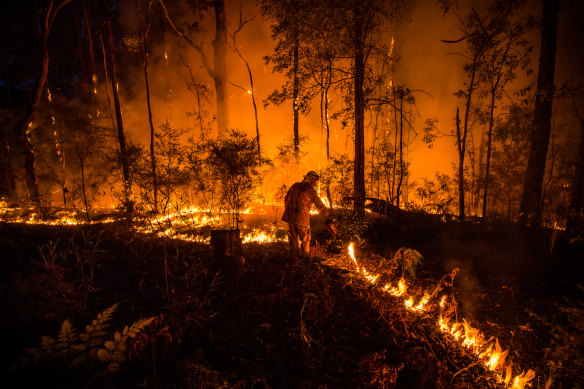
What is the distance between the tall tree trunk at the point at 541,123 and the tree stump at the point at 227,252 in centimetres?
1078

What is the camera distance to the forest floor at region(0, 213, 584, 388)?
9.45 ft

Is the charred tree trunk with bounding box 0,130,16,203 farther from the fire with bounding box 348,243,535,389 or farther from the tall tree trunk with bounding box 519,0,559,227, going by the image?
the tall tree trunk with bounding box 519,0,559,227

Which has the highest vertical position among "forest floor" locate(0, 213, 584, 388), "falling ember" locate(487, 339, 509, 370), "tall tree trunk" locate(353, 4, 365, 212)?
"tall tree trunk" locate(353, 4, 365, 212)

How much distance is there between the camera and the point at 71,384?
2502mm

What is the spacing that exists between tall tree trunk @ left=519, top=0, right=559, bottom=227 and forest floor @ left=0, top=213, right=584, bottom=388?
158 inches

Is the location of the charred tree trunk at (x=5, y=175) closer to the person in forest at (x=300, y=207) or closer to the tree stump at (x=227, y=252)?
the tree stump at (x=227, y=252)

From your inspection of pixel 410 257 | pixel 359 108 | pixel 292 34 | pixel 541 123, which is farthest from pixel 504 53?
pixel 410 257

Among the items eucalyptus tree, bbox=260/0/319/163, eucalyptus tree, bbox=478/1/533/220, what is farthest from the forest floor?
eucalyptus tree, bbox=260/0/319/163

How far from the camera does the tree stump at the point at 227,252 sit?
4.93 meters

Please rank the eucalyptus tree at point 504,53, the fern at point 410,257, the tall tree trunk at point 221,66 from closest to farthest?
the fern at point 410,257, the eucalyptus tree at point 504,53, the tall tree trunk at point 221,66

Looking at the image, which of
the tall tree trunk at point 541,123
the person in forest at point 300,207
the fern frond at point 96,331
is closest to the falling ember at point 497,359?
the person in forest at point 300,207

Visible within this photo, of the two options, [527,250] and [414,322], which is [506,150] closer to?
[527,250]

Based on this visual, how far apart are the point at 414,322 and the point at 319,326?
64.9 inches

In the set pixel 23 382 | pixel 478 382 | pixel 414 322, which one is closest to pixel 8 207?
pixel 23 382
